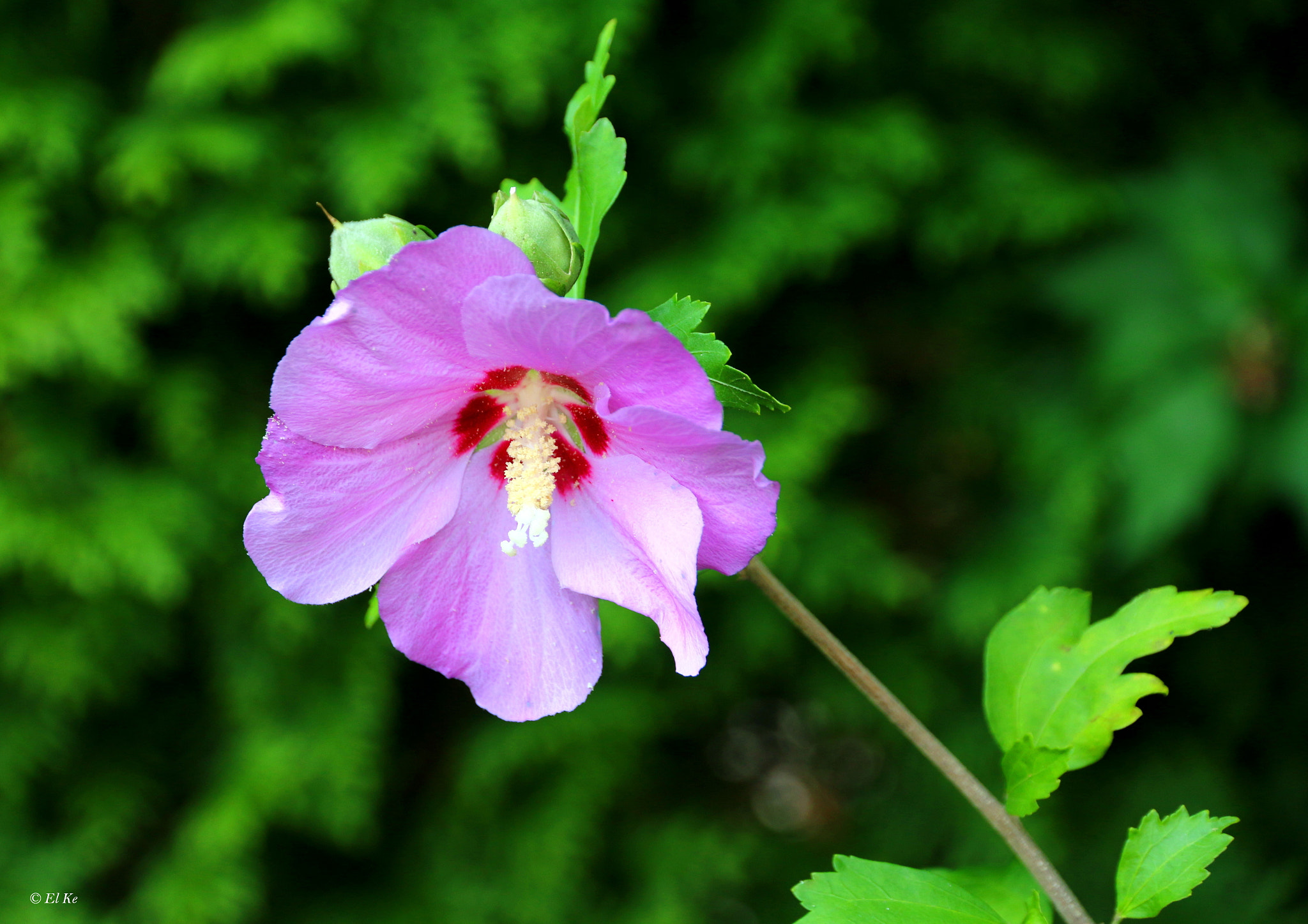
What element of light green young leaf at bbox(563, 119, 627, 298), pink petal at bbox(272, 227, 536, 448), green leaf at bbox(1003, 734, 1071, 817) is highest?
light green young leaf at bbox(563, 119, 627, 298)

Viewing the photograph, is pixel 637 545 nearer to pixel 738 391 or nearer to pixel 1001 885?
pixel 738 391

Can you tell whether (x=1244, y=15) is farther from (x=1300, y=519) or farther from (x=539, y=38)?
(x=539, y=38)

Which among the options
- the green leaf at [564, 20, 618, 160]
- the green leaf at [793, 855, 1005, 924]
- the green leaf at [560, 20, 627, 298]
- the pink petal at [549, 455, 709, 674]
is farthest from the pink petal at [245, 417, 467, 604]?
the green leaf at [793, 855, 1005, 924]

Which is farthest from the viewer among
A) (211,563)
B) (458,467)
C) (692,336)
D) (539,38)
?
(211,563)

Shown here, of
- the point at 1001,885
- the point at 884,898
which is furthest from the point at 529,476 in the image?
the point at 1001,885

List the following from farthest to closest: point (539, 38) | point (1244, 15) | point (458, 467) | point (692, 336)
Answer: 1. point (1244, 15)
2. point (539, 38)
3. point (458, 467)
4. point (692, 336)

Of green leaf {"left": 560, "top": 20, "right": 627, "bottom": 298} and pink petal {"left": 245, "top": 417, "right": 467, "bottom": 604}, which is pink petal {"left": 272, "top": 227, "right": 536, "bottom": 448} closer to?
pink petal {"left": 245, "top": 417, "right": 467, "bottom": 604}

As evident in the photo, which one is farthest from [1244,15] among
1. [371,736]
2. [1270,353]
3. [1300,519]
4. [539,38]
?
[371,736]
